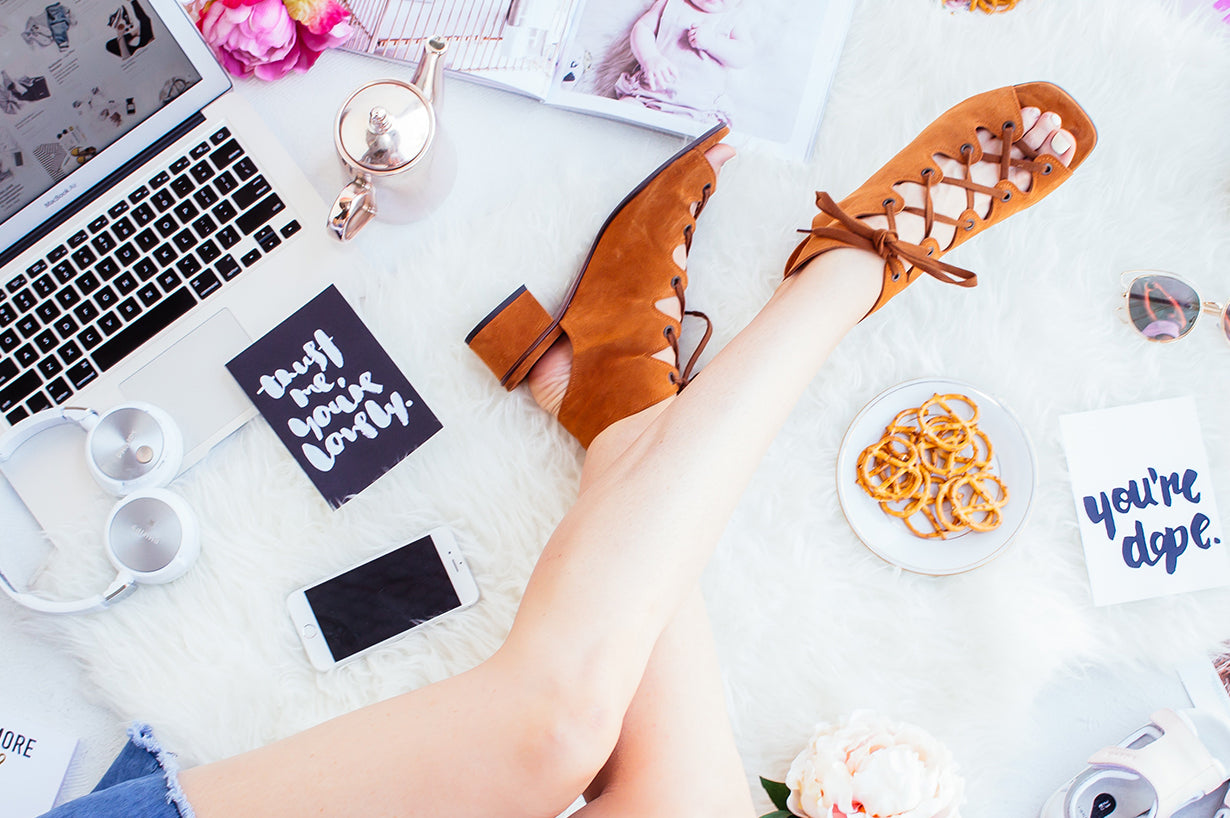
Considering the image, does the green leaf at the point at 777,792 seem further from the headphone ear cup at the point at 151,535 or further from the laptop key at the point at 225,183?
the laptop key at the point at 225,183

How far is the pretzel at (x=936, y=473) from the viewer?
0.79 m

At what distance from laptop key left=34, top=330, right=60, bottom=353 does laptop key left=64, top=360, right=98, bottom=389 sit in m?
0.02

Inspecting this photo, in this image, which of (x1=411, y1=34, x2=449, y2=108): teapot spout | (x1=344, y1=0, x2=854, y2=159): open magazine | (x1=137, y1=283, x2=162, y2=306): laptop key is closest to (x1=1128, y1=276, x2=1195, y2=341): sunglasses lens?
(x1=344, y1=0, x2=854, y2=159): open magazine

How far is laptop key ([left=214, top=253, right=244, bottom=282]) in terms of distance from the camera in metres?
0.69

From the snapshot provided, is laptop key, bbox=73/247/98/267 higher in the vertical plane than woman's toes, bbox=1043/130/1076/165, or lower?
higher

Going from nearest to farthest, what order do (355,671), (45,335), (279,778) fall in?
(279,778) → (45,335) → (355,671)

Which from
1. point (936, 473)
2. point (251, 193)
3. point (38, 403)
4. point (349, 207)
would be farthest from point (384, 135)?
point (936, 473)

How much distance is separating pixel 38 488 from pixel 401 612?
0.34 metres

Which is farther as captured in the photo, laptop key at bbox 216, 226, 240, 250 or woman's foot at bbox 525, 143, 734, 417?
woman's foot at bbox 525, 143, 734, 417

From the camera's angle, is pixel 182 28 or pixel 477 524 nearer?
pixel 182 28

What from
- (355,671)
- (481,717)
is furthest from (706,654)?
(355,671)

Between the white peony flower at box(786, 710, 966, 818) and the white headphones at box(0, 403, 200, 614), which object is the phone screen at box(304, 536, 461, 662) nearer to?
the white headphones at box(0, 403, 200, 614)

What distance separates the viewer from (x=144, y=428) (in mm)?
679

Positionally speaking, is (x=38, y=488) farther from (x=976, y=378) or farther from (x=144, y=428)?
(x=976, y=378)
